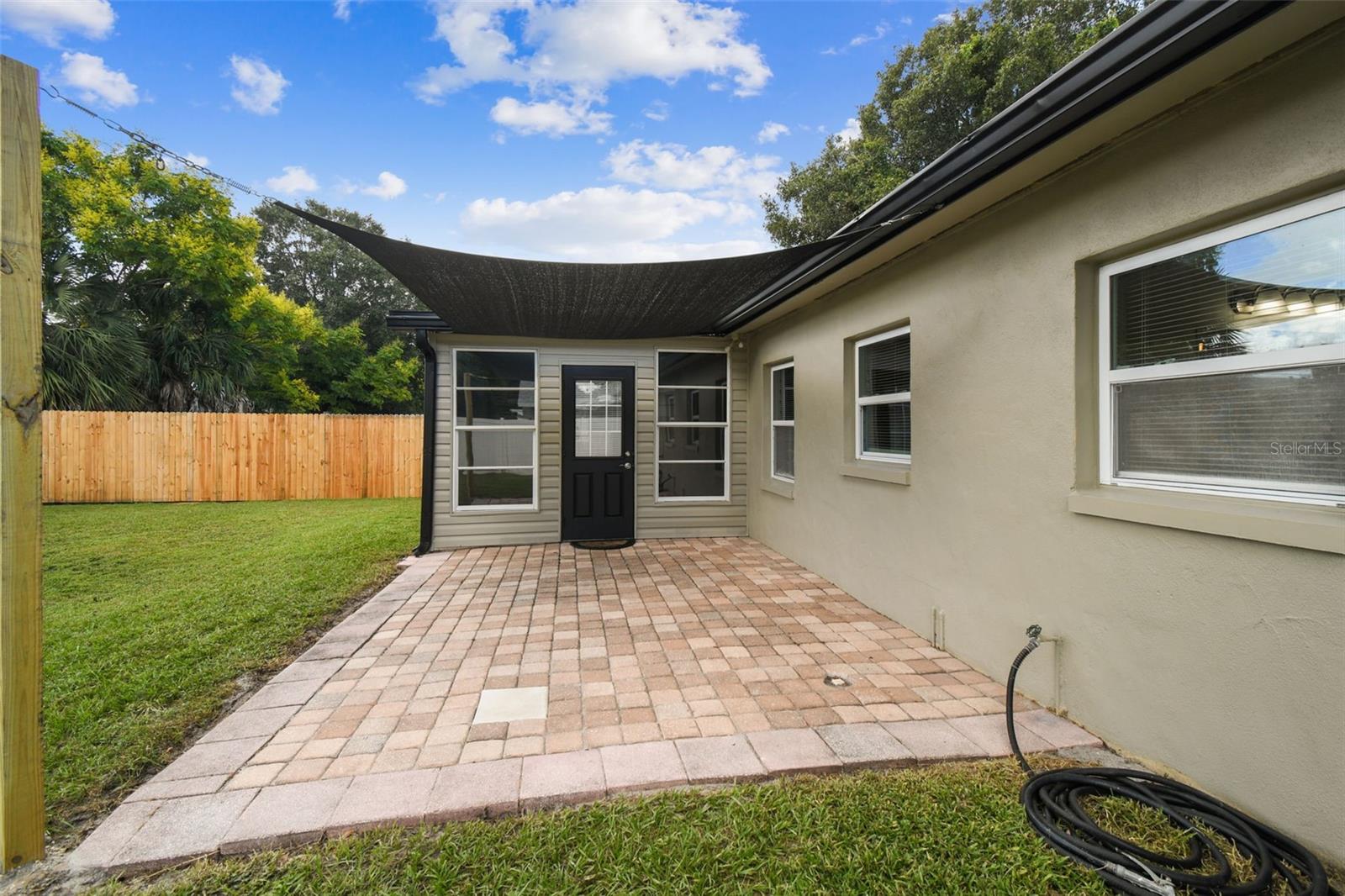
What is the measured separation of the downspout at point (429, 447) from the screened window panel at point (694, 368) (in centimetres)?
250

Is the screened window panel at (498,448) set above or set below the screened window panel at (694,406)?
below

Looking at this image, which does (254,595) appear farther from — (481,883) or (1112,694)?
(1112,694)

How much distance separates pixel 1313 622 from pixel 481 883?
239 cm

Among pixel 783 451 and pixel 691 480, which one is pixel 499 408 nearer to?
pixel 691 480

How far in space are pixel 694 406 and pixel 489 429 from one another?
→ 7.82 ft

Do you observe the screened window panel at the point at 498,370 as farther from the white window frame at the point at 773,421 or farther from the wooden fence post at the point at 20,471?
the wooden fence post at the point at 20,471

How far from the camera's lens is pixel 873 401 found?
4.11m

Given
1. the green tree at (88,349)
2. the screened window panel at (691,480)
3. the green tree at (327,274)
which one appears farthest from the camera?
the green tree at (327,274)

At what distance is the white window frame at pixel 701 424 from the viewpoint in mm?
6527

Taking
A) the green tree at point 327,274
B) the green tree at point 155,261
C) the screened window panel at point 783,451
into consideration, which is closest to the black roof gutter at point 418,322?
the screened window panel at point 783,451

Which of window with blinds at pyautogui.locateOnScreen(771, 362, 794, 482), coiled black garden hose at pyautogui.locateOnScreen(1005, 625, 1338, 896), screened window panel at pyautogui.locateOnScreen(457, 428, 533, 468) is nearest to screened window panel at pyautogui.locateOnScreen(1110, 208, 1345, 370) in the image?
coiled black garden hose at pyautogui.locateOnScreen(1005, 625, 1338, 896)

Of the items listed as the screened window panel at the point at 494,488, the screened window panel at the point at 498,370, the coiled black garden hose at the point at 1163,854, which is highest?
the screened window panel at the point at 498,370

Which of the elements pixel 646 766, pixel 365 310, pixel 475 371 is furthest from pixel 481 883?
pixel 365 310

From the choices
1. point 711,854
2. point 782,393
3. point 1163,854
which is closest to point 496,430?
point 782,393
